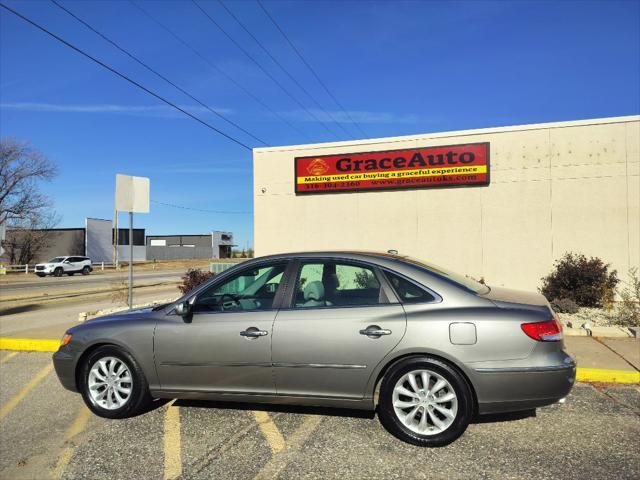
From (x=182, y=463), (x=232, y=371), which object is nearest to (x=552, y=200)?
(x=232, y=371)

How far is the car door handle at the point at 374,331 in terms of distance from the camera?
12.2 feet

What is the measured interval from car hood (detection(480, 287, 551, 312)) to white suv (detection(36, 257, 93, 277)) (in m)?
39.5

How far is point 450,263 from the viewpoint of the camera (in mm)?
12195

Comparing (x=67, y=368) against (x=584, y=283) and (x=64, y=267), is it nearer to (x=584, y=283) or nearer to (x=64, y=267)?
(x=584, y=283)

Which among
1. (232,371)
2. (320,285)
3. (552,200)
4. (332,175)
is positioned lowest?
(232,371)

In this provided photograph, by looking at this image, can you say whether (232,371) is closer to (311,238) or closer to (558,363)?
(558,363)

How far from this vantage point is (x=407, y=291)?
12.8 ft

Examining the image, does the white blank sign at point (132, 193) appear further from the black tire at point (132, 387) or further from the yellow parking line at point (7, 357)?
the black tire at point (132, 387)

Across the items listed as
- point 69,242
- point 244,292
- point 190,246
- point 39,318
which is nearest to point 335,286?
point 244,292

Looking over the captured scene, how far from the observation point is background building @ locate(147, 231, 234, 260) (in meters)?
74.2

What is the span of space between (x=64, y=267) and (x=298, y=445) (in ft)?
130

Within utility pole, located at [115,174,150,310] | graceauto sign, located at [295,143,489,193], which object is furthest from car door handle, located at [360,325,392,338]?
graceauto sign, located at [295,143,489,193]

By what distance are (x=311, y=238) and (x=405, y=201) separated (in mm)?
2859

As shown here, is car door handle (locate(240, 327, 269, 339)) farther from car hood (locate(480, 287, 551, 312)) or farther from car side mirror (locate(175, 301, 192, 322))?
car hood (locate(480, 287, 551, 312))
